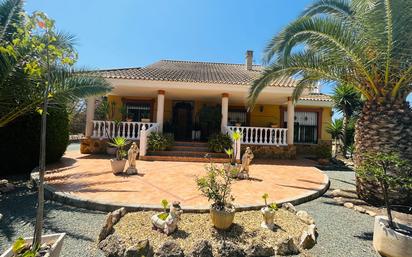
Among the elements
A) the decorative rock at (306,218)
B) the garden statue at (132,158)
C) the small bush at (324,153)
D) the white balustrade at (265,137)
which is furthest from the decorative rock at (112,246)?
the small bush at (324,153)

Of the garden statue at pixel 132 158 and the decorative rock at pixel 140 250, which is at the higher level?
the garden statue at pixel 132 158

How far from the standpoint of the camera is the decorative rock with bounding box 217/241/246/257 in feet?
11.1

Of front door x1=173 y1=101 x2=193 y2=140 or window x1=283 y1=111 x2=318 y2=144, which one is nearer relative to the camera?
front door x1=173 y1=101 x2=193 y2=140

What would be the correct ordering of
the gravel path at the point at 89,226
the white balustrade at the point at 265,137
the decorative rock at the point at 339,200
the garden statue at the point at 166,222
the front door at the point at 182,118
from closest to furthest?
the gravel path at the point at 89,226, the garden statue at the point at 166,222, the decorative rock at the point at 339,200, the white balustrade at the point at 265,137, the front door at the point at 182,118

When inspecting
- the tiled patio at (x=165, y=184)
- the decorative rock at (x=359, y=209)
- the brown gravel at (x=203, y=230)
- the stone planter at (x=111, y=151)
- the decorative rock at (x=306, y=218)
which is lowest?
the brown gravel at (x=203, y=230)

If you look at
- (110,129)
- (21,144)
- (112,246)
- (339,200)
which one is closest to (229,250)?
(112,246)

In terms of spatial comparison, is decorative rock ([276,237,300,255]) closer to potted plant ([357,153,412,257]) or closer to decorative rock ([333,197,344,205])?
potted plant ([357,153,412,257])

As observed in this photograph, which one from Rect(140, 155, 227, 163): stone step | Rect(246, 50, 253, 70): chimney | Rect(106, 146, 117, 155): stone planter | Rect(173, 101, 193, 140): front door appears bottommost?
Rect(140, 155, 227, 163): stone step

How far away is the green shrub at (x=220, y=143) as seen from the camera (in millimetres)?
11445

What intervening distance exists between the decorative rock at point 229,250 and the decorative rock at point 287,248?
57cm

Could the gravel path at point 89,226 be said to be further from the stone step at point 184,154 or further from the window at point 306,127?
the window at point 306,127

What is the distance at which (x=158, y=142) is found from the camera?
11.2 metres

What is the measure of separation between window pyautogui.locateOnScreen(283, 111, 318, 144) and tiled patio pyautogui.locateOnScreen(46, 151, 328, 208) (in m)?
7.51

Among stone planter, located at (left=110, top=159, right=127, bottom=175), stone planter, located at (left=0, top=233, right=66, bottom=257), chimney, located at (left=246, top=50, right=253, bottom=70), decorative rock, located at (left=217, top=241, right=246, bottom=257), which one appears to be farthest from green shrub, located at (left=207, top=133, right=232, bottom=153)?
chimney, located at (left=246, top=50, right=253, bottom=70)
